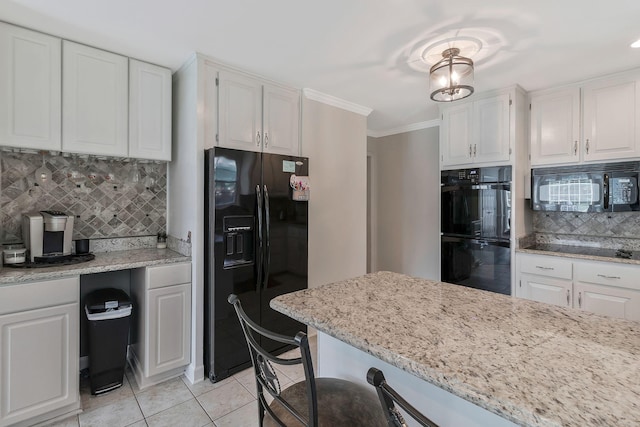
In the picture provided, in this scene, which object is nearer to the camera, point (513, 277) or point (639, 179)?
point (639, 179)

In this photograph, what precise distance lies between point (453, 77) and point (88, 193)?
289 centimetres

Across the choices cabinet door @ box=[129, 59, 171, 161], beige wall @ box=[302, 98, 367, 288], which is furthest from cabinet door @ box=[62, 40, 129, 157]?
beige wall @ box=[302, 98, 367, 288]

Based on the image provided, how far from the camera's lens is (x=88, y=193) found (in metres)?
2.48

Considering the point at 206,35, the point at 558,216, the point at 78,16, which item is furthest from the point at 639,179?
the point at 78,16

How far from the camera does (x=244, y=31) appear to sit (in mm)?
1990

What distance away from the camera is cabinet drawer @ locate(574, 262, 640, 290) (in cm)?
A: 233

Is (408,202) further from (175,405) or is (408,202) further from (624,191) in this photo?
(175,405)

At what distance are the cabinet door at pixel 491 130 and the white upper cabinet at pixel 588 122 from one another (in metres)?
0.33

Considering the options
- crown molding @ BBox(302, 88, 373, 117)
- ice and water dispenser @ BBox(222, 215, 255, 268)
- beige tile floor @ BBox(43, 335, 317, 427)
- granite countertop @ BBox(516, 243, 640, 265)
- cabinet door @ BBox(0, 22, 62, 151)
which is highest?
crown molding @ BBox(302, 88, 373, 117)

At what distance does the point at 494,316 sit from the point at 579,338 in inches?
9.0

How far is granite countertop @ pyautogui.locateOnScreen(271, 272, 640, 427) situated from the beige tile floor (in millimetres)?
1258

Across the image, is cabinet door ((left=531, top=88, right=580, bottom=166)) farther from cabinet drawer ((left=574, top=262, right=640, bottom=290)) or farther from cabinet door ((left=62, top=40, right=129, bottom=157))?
cabinet door ((left=62, top=40, right=129, bottom=157))

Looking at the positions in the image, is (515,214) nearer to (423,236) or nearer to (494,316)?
(423,236)

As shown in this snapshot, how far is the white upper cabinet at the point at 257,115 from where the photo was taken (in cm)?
246
